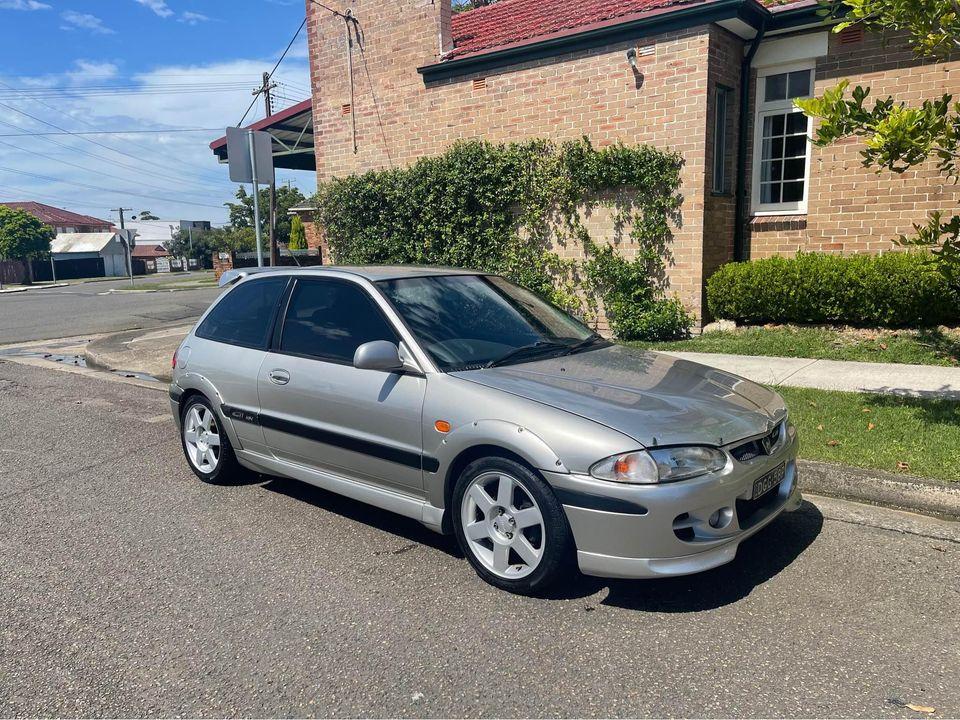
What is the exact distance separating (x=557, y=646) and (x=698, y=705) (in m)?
0.64

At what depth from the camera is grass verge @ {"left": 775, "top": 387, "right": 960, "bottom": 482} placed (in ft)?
16.3

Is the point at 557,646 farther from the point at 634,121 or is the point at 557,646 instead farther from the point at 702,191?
the point at 634,121

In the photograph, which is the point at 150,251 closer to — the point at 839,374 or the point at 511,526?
the point at 839,374

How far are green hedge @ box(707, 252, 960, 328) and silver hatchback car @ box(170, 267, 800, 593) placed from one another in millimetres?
5505

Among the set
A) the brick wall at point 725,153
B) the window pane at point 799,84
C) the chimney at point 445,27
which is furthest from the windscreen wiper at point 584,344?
the chimney at point 445,27

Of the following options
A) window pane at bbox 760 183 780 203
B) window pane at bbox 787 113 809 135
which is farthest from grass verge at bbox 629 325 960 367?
window pane at bbox 787 113 809 135

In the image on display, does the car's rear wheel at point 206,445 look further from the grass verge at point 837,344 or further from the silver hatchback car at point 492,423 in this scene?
the grass verge at point 837,344

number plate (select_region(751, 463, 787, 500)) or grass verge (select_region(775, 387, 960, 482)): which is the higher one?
number plate (select_region(751, 463, 787, 500))

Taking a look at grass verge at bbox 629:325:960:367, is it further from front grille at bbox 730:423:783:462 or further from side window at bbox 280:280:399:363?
side window at bbox 280:280:399:363

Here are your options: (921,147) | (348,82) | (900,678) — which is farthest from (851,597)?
(348,82)

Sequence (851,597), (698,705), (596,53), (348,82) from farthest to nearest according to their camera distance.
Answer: (348,82) → (596,53) → (851,597) → (698,705)

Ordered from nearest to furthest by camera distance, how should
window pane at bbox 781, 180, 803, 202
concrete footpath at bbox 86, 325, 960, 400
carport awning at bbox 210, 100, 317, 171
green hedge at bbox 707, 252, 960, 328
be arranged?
concrete footpath at bbox 86, 325, 960, 400 → green hedge at bbox 707, 252, 960, 328 → window pane at bbox 781, 180, 803, 202 → carport awning at bbox 210, 100, 317, 171

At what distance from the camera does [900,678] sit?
9.66 ft

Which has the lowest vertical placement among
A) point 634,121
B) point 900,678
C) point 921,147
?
point 900,678
